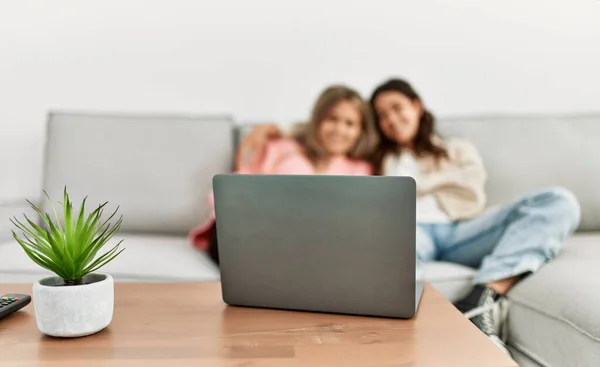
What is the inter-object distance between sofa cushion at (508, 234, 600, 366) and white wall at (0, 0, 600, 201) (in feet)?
3.69

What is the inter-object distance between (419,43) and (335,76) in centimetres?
38

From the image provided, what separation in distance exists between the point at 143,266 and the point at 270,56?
3.84 ft

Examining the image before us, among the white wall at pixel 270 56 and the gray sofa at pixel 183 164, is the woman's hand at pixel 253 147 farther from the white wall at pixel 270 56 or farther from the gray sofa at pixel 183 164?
the white wall at pixel 270 56

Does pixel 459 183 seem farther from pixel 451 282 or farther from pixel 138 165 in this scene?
pixel 138 165

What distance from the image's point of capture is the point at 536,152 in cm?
204

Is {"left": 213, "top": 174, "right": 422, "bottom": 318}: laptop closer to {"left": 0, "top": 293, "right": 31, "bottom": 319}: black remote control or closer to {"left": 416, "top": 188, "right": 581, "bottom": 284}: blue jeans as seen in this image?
{"left": 0, "top": 293, "right": 31, "bottom": 319}: black remote control

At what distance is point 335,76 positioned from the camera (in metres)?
2.33

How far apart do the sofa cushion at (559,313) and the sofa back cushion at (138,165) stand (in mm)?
1055

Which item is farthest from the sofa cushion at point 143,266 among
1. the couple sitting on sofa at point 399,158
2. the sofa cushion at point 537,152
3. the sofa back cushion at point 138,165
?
the sofa cushion at point 537,152

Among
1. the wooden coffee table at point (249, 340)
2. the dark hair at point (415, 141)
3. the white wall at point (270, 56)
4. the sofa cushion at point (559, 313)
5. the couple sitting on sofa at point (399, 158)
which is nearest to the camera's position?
the wooden coffee table at point (249, 340)

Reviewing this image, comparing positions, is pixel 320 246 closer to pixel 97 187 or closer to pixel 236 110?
pixel 97 187

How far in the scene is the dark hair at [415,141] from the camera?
199cm

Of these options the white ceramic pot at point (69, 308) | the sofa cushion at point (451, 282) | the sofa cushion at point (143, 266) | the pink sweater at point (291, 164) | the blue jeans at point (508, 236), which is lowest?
the sofa cushion at point (451, 282)

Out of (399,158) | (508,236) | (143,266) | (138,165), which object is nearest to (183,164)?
(138,165)
